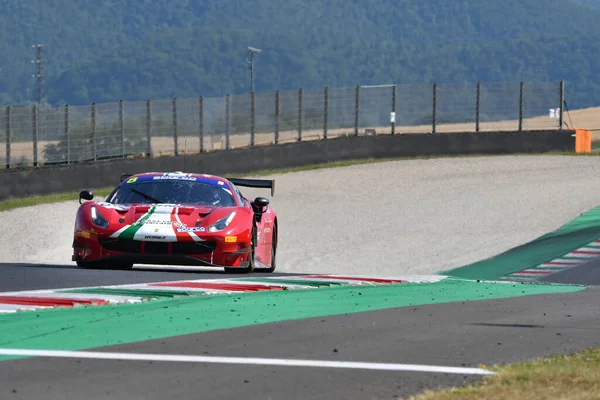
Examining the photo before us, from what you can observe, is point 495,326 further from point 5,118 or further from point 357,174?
point 357,174

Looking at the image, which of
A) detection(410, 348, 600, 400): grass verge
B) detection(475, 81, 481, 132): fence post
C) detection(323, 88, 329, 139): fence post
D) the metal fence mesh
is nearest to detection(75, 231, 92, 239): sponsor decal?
detection(410, 348, 600, 400): grass verge

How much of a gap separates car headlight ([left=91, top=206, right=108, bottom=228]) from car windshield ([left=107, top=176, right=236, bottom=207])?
67 centimetres

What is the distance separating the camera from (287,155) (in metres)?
37.0

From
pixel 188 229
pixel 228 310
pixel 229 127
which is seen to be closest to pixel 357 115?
pixel 229 127

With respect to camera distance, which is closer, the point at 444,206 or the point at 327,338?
the point at 327,338

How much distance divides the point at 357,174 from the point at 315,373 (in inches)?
1156

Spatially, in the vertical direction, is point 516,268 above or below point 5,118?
below

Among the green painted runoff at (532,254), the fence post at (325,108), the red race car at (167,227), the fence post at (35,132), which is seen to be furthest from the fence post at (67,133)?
the red race car at (167,227)

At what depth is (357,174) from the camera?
3628cm

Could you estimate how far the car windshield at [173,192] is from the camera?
49.0 feet

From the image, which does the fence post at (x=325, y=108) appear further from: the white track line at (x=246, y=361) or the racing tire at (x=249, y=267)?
the white track line at (x=246, y=361)

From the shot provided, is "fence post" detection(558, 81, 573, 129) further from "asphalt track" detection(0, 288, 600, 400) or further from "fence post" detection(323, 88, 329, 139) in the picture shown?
"asphalt track" detection(0, 288, 600, 400)

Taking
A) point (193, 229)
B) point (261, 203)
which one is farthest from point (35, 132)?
point (193, 229)

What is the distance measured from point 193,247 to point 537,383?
7.73 metres
